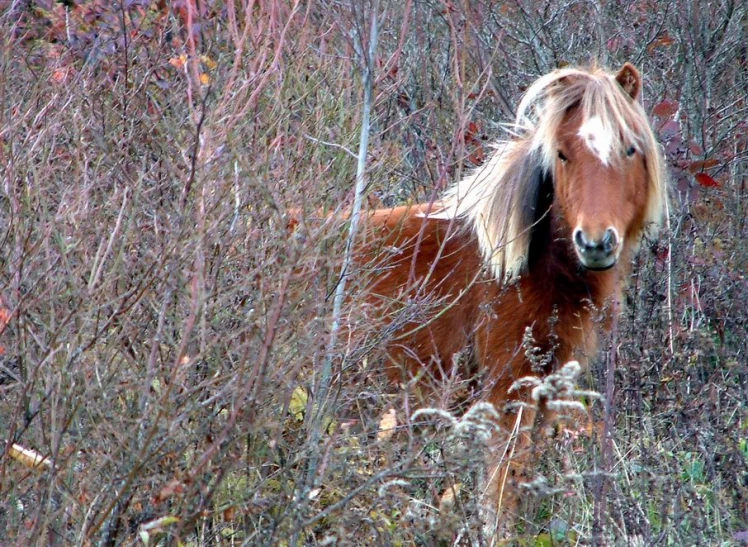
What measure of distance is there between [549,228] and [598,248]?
0.52 meters

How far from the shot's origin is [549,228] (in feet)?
14.2

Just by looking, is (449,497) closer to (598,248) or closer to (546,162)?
(598,248)

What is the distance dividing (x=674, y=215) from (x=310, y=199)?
10.7ft

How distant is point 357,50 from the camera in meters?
3.56

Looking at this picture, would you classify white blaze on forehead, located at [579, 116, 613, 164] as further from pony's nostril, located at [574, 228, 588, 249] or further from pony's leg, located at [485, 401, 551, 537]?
pony's leg, located at [485, 401, 551, 537]

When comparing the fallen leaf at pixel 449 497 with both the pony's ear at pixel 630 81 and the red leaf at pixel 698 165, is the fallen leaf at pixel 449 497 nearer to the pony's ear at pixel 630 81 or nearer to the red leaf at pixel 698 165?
the pony's ear at pixel 630 81

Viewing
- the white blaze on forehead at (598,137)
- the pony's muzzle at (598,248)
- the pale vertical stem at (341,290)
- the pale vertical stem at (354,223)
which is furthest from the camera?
the white blaze on forehead at (598,137)

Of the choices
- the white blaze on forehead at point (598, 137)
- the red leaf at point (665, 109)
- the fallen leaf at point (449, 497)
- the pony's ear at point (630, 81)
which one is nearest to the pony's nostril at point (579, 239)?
the white blaze on forehead at point (598, 137)

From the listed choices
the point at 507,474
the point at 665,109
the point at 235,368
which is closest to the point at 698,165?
the point at 665,109

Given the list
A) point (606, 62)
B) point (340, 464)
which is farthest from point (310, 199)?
point (606, 62)

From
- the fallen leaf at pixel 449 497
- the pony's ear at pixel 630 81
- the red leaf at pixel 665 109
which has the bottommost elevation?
the fallen leaf at pixel 449 497

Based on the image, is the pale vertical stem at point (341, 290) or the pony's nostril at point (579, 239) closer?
the pale vertical stem at point (341, 290)

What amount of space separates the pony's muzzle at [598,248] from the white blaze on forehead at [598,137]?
0.37m

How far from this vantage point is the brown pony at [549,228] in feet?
13.3
